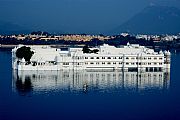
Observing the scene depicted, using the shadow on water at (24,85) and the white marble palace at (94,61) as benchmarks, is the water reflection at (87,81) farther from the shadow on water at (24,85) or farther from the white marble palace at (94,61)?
the white marble palace at (94,61)

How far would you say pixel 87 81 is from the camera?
98.3 ft

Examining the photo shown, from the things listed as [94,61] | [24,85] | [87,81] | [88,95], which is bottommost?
[88,95]

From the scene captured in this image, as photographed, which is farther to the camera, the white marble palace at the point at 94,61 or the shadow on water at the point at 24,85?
the white marble palace at the point at 94,61

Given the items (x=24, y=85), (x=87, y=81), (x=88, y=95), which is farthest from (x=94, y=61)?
(x=88, y=95)

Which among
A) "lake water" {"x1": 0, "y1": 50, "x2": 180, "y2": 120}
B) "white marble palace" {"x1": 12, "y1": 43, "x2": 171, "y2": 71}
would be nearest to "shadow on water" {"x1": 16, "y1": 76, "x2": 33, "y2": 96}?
"lake water" {"x1": 0, "y1": 50, "x2": 180, "y2": 120}

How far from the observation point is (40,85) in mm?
28156

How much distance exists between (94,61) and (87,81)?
253 inches

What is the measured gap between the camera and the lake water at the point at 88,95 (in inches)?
838

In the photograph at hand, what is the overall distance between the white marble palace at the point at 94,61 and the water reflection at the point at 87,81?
4.41 ft

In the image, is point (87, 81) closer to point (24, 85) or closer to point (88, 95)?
point (24, 85)

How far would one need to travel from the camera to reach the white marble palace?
3556 cm

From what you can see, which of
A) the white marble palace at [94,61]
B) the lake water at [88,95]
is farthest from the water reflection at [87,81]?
the white marble palace at [94,61]

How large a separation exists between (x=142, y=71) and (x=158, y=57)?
5.82ft

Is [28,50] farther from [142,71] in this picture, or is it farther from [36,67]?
[142,71]
